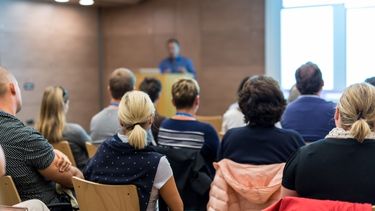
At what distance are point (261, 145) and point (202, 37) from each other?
17.8 ft

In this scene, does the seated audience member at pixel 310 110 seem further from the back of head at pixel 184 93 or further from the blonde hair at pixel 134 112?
the blonde hair at pixel 134 112

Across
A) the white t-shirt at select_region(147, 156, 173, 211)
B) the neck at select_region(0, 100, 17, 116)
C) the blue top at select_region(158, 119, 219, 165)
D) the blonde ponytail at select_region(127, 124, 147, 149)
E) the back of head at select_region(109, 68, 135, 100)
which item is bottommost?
the white t-shirt at select_region(147, 156, 173, 211)

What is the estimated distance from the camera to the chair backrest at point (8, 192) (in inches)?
93.5

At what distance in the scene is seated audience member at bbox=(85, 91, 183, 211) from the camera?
250 centimetres

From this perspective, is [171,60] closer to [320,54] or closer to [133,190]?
[320,54]

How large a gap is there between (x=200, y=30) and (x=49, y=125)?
4.59m

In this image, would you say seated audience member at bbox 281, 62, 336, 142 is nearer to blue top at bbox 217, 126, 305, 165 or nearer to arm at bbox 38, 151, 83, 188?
blue top at bbox 217, 126, 305, 165

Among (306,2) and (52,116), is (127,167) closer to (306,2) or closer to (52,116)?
(52,116)

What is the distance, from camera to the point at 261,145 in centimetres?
260

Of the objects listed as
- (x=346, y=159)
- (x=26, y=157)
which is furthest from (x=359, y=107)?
(x=26, y=157)

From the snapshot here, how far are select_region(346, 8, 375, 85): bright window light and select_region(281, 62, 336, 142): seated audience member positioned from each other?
11.2 feet

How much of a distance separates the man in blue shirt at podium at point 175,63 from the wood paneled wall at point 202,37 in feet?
1.07

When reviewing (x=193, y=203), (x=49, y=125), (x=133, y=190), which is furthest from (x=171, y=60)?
(x=133, y=190)

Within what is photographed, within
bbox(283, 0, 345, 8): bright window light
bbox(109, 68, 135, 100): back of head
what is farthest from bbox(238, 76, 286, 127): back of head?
bbox(283, 0, 345, 8): bright window light
